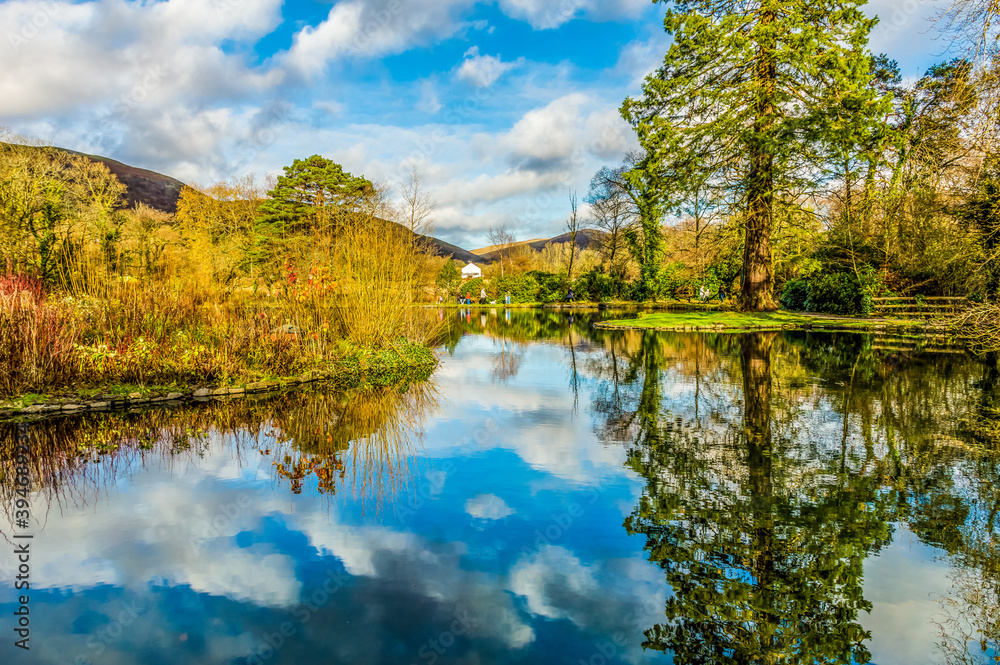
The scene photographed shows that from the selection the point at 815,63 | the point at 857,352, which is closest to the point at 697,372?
the point at 857,352

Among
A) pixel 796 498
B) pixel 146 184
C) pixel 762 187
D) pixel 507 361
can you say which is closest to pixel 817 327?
pixel 762 187

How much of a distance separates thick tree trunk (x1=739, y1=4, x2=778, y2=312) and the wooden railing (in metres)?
3.90

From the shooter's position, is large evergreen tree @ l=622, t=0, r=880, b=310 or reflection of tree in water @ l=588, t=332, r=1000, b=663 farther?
large evergreen tree @ l=622, t=0, r=880, b=310

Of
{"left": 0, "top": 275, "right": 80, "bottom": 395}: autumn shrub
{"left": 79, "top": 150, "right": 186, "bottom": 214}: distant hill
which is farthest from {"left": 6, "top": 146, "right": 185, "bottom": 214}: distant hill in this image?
{"left": 0, "top": 275, "right": 80, "bottom": 395}: autumn shrub

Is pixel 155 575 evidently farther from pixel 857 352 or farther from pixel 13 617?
pixel 857 352

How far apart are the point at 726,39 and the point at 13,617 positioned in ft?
59.8

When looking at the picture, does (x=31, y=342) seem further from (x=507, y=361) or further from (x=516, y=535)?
(x=507, y=361)

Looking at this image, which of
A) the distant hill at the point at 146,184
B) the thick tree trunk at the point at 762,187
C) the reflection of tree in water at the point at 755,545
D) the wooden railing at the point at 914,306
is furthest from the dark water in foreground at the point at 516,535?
the distant hill at the point at 146,184

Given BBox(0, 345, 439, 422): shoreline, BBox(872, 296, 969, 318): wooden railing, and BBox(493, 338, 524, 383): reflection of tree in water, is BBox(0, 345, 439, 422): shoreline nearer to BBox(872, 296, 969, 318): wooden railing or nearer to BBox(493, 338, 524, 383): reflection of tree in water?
BBox(493, 338, 524, 383): reflection of tree in water

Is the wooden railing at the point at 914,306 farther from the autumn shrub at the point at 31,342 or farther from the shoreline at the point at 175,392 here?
the autumn shrub at the point at 31,342

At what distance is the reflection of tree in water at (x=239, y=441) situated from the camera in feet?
15.5

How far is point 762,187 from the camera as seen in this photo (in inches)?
643

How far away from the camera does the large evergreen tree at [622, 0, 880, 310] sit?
14.6 m

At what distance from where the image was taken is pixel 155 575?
10.5 feet
